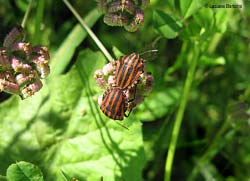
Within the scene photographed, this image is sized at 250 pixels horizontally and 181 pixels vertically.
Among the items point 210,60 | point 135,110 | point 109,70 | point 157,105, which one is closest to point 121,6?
point 109,70

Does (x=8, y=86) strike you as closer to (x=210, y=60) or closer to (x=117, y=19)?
(x=117, y=19)

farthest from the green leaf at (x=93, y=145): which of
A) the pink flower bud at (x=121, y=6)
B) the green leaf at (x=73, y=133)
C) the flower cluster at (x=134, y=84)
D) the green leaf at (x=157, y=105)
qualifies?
the green leaf at (x=157, y=105)

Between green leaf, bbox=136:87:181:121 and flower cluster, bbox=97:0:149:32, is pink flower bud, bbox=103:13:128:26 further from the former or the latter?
green leaf, bbox=136:87:181:121

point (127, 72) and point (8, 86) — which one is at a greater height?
point (8, 86)

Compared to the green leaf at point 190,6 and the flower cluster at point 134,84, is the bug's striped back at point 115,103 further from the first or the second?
the green leaf at point 190,6

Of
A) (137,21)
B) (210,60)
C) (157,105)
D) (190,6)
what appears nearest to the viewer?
(137,21)

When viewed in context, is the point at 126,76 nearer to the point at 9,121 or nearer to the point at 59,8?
the point at 9,121

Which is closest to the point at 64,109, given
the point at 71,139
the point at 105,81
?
the point at 71,139
